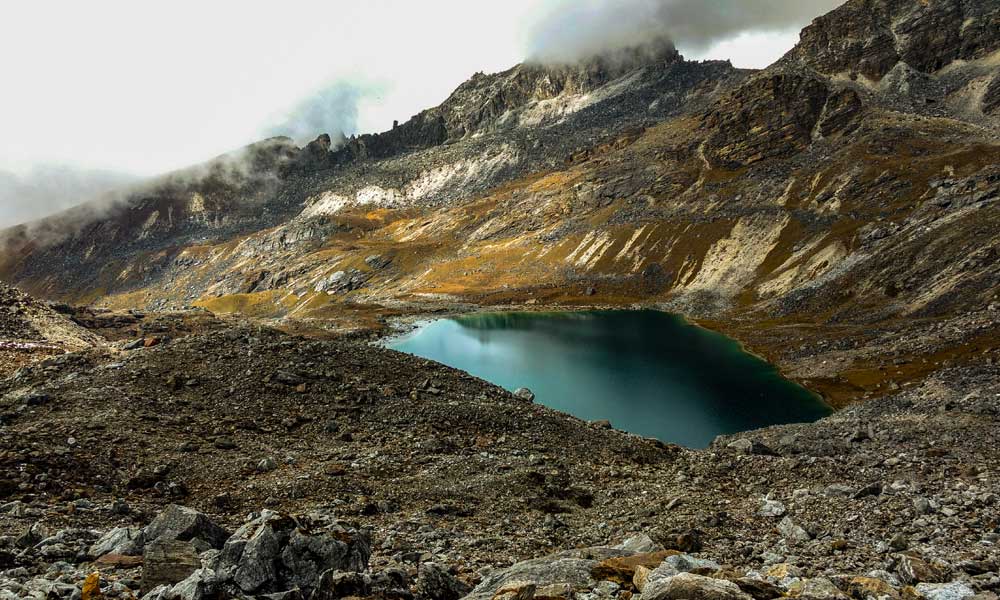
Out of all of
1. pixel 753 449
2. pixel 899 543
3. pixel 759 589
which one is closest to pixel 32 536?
pixel 759 589

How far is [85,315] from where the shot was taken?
7125 cm

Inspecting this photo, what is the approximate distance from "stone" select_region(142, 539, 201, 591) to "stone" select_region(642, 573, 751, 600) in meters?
9.61

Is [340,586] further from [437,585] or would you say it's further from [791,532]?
[791,532]

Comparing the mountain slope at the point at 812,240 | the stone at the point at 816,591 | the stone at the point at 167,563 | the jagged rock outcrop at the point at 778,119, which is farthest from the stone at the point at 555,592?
the jagged rock outcrop at the point at 778,119

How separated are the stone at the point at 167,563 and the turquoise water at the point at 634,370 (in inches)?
1856

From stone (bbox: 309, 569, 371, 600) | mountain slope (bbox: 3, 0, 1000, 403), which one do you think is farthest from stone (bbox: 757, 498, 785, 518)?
mountain slope (bbox: 3, 0, 1000, 403)

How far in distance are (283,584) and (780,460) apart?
26319 mm

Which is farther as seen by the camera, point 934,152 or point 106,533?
point 934,152

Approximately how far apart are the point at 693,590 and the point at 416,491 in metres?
14.0

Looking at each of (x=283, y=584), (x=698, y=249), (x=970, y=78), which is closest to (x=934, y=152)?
(x=698, y=249)

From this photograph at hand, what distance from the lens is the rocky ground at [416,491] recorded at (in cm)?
1091

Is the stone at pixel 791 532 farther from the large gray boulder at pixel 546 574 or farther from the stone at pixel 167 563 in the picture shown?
the stone at pixel 167 563

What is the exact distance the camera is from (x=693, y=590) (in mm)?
8867

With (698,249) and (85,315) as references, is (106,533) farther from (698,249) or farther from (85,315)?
(698,249)
